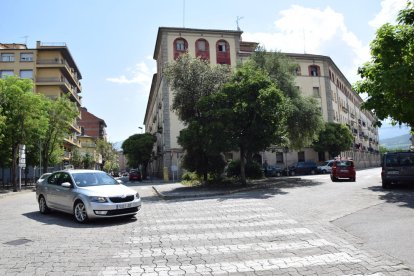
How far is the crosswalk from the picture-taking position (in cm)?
540

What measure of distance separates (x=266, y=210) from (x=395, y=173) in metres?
9.44

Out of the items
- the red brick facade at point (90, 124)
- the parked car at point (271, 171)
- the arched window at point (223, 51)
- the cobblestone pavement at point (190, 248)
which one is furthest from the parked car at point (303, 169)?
the red brick facade at point (90, 124)

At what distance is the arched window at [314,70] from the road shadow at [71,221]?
4733 cm

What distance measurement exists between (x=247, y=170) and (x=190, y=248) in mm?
22196

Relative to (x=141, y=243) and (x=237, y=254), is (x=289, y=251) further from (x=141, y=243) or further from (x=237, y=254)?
(x=141, y=243)

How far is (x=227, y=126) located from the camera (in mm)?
20297

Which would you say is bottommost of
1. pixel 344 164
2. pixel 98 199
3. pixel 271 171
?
pixel 98 199

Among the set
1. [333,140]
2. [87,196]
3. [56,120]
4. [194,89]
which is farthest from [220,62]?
[87,196]

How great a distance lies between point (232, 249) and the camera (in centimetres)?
658

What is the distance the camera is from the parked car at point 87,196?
32.1 ft

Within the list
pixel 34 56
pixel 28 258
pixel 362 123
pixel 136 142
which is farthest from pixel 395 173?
pixel 362 123

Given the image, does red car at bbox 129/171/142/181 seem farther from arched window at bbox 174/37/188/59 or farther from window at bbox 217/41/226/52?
window at bbox 217/41/226/52

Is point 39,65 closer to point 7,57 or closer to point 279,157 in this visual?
point 7,57

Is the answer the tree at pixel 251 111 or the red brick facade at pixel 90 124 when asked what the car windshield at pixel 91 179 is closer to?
the tree at pixel 251 111
